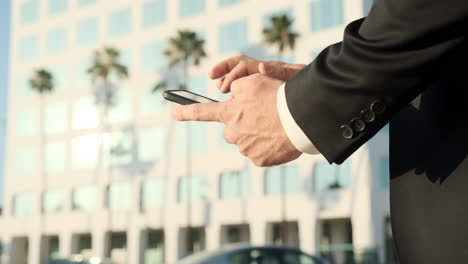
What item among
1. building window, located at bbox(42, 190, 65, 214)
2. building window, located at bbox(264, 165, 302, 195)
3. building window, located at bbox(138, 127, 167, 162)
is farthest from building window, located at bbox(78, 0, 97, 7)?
building window, located at bbox(264, 165, 302, 195)

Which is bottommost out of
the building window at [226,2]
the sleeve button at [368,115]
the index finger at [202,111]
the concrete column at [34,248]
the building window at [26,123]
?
the concrete column at [34,248]

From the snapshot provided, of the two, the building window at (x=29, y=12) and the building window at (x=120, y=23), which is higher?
the building window at (x=29, y=12)

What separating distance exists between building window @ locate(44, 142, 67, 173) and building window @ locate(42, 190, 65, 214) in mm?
1971

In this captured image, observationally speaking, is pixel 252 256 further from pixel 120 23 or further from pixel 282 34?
pixel 120 23

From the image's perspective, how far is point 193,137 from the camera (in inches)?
1907

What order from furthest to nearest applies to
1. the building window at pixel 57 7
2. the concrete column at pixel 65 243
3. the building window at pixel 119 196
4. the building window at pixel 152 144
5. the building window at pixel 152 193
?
the building window at pixel 57 7
the concrete column at pixel 65 243
the building window at pixel 119 196
the building window at pixel 152 144
the building window at pixel 152 193

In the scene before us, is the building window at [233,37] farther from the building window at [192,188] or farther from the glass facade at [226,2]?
the building window at [192,188]

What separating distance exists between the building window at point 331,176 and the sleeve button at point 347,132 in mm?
39638

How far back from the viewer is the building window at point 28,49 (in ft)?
207

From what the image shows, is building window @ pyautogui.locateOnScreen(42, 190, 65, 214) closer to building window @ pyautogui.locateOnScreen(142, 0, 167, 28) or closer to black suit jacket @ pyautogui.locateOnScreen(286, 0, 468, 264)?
building window @ pyautogui.locateOnScreen(142, 0, 167, 28)

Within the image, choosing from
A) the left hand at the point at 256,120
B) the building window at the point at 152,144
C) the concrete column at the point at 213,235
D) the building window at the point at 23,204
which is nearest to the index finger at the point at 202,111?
the left hand at the point at 256,120

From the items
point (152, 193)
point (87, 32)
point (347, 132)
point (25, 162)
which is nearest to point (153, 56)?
point (87, 32)

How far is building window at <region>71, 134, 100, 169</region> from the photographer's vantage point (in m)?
54.9

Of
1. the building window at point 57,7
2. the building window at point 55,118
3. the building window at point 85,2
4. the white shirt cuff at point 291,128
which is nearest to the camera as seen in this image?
the white shirt cuff at point 291,128
